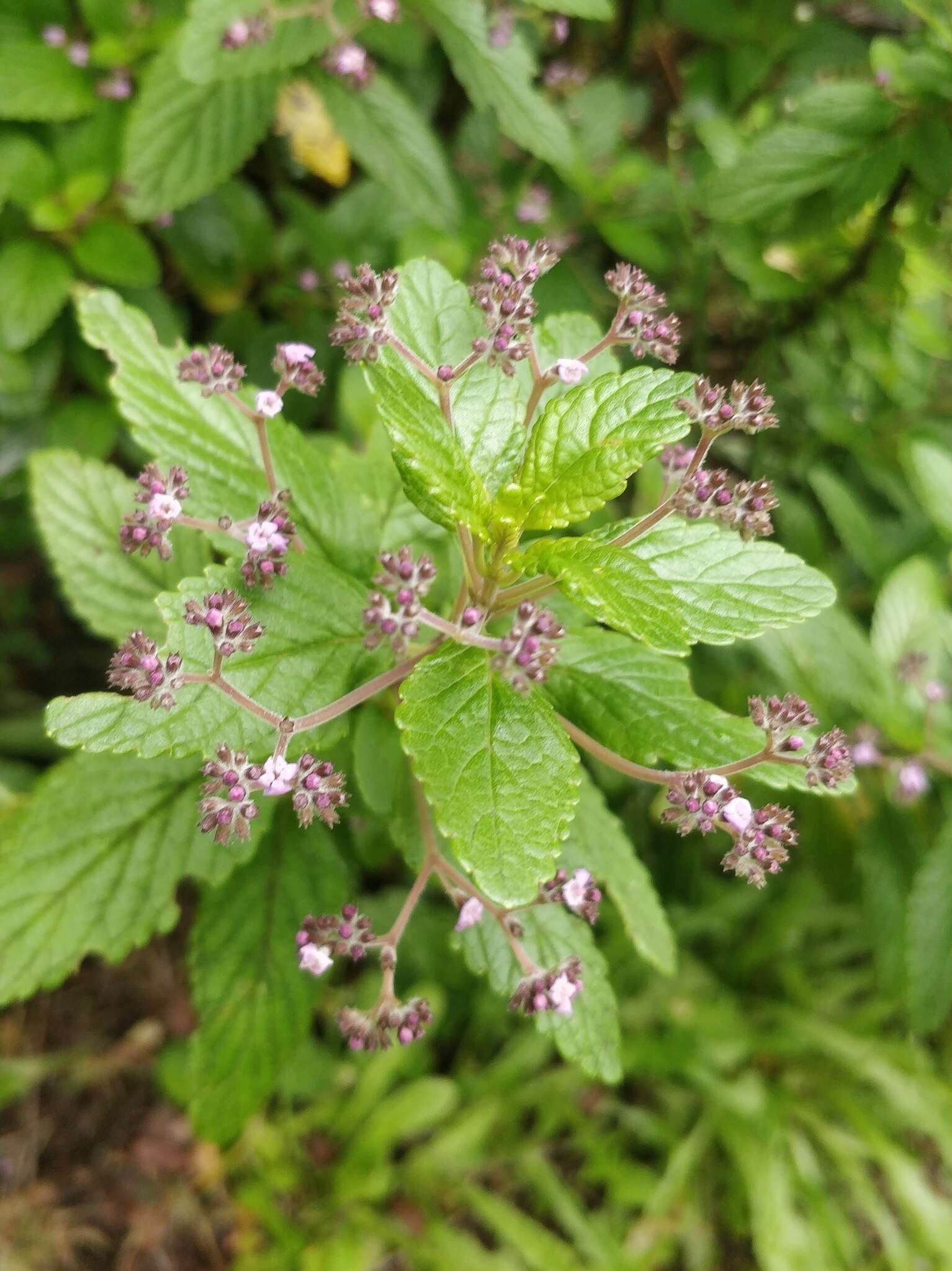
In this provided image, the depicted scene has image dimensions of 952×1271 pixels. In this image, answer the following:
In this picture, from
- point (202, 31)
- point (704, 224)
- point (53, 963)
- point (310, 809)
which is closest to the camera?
point (310, 809)

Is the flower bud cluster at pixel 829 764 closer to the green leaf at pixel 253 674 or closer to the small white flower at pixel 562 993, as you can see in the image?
the small white flower at pixel 562 993

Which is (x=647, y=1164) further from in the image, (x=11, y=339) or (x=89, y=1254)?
(x=11, y=339)

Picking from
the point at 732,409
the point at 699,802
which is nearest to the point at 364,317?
the point at 732,409

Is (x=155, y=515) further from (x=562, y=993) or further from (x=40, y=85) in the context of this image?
(x=40, y=85)

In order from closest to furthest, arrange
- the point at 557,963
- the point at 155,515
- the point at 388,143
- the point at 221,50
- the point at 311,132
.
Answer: the point at 155,515 → the point at 557,963 → the point at 221,50 → the point at 388,143 → the point at 311,132

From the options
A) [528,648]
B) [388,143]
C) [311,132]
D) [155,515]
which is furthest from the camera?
[311,132]

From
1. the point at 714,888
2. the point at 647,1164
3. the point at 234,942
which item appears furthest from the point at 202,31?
the point at 647,1164
